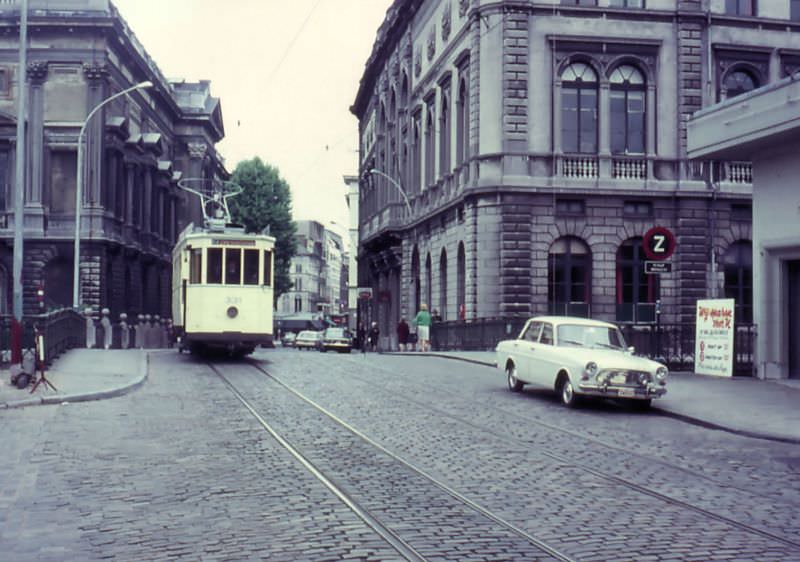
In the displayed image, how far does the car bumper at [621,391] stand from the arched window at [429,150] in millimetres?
29509

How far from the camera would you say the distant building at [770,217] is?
865 inches

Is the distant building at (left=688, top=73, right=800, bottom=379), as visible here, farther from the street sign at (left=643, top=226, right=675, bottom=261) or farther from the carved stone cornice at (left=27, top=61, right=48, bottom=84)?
the carved stone cornice at (left=27, top=61, right=48, bottom=84)

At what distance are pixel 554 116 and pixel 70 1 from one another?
2723 cm

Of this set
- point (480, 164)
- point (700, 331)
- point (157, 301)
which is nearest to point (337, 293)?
point (157, 301)

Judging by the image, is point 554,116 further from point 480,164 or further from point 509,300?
point 509,300

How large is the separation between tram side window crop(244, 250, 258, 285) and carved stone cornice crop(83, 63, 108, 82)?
27.0 meters

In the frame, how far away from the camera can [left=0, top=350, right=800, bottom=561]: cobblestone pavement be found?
7.45 metres

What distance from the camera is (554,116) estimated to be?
119 feet

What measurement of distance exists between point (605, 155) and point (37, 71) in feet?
92.4

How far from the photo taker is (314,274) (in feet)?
538

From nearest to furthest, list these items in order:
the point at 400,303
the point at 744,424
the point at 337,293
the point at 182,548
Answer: the point at 182,548
the point at 744,424
the point at 400,303
the point at 337,293

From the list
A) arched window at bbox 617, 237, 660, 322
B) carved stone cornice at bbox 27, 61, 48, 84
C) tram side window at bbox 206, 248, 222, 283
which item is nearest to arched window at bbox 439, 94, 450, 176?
arched window at bbox 617, 237, 660, 322

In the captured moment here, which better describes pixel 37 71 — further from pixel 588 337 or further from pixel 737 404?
pixel 737 404

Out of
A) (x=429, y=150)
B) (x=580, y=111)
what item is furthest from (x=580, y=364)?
(x=429, y=150)
